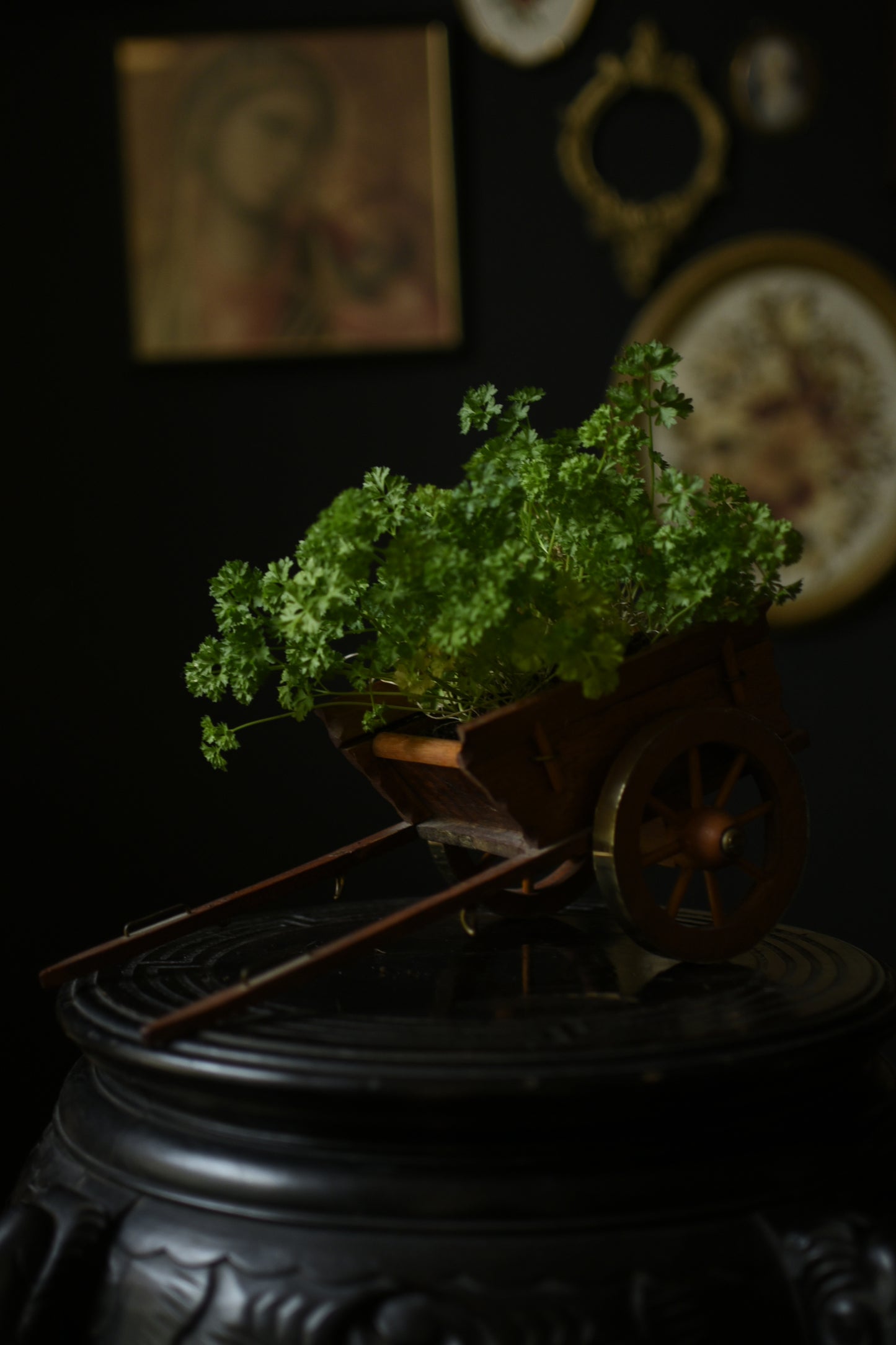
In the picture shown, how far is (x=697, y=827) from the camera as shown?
1550 mm

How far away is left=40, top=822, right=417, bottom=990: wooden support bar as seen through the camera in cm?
161

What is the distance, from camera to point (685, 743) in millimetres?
1517

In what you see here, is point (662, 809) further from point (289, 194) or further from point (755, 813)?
point (289, 194)

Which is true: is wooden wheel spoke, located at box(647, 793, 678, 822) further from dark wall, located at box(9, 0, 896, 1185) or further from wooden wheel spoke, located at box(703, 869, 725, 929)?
dark wall, located at box(9, 0, 896, 1185)

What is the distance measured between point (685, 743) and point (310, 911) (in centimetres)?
70

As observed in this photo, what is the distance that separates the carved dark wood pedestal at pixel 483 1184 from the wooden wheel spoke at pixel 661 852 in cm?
16

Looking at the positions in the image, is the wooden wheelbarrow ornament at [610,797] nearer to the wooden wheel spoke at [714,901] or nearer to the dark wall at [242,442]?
the wooden wheel spoke at [714,901]

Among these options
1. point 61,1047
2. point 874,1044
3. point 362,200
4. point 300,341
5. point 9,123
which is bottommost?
point 61,1047

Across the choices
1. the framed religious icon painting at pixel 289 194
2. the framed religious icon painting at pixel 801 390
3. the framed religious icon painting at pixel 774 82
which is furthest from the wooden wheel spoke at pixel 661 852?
the framed religious icon painting at pixel 774 82

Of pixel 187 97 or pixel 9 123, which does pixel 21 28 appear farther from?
pixel 187 97

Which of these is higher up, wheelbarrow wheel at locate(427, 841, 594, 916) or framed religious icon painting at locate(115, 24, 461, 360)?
framed religious icon painting at locate(115, 24, 461, 360)

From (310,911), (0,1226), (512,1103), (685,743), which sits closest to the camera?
(512,1103)

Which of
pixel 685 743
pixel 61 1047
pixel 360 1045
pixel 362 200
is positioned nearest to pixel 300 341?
pixel 362 200

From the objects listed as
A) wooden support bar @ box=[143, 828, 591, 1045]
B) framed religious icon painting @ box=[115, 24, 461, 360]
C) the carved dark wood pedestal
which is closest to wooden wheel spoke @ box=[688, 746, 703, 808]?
wooden support bar @ box=[143, 828, 591, 1045]
